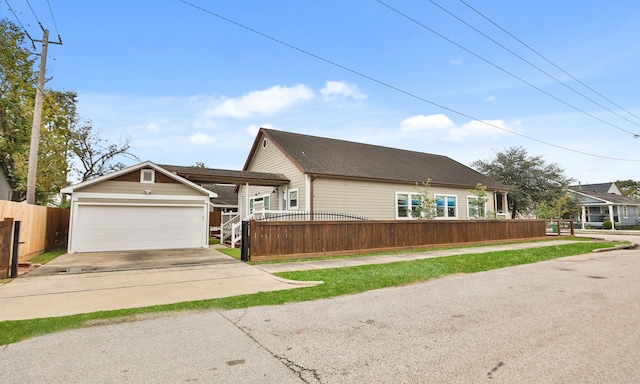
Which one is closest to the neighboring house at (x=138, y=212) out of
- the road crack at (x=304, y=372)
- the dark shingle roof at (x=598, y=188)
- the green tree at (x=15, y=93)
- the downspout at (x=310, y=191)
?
the downspout at (x=310, y=191)

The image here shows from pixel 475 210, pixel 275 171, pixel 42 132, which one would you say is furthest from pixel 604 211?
pixel 42 132

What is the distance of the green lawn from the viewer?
4.70 meters

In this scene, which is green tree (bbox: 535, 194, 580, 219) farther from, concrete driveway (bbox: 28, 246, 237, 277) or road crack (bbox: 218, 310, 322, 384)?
road crack (bbox: 218, 310, 322, 384)

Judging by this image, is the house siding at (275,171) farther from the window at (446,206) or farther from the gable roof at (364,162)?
the window at (446,206)

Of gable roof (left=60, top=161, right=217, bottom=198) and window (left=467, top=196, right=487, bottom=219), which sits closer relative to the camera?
gable roof (left=60, top=161, right=217, bottom=198)

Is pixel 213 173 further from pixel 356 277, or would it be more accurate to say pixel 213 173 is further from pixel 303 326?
pixel 303 326

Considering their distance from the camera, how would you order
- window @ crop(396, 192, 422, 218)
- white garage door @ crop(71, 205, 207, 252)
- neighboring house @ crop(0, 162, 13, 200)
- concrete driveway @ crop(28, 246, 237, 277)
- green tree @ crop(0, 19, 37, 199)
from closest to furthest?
concrete driveway @ crop(28, 246, 237, 277) < white garage door @ crop(71, 205, 207, 252) < window @ crop(396, 192, 422, 218) < green tree @ crop(0, 19, 37, 199) < neighboring house @ crop(0, 162, 13, 200)

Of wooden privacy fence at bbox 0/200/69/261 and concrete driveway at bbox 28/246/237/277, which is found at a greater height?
wooden privacy fence at bbox 0/200/69/261

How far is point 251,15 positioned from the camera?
1008 cm

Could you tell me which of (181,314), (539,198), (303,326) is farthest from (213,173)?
(539,198)

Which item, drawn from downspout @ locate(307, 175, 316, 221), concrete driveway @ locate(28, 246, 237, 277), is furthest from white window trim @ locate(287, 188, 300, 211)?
concrete driveway @ locate(28, 246, 237, 277)

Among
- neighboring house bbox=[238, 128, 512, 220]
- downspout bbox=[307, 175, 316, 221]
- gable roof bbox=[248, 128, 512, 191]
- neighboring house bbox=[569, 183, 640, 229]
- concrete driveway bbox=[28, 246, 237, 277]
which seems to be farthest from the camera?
neighboring house bbox=[569, 183, 640, 229]

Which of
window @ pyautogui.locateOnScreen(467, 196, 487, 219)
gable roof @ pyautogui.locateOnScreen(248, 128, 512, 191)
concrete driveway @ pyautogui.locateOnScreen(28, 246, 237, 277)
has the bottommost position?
concrete driveway @ pyautogui.locateOnScreen(28, 246, 237, 277)

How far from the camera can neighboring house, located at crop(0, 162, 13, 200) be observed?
920 inches
